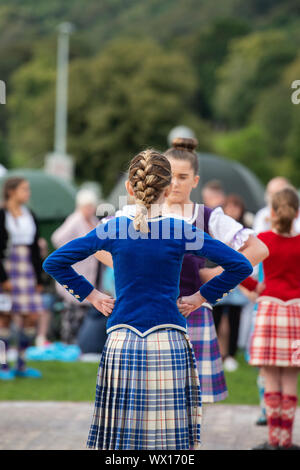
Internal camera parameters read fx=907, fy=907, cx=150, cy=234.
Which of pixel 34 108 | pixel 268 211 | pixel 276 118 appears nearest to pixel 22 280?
pixel 268 211

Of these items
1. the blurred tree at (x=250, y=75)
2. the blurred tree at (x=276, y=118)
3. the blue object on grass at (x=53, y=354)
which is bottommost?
the blue object on grass at (x=53, y=354)

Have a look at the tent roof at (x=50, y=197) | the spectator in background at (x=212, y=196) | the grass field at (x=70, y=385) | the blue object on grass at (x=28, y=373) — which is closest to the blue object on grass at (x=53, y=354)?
the grass field at (x=70, y=385)

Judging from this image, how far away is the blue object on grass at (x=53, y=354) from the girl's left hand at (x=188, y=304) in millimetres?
6780

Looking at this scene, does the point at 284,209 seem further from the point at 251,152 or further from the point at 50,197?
the point at 251,152

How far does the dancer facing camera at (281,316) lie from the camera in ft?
19.4

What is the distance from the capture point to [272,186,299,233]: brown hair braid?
593 cm

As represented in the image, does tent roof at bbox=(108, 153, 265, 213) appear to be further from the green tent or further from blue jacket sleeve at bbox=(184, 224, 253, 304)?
blue jacket sleeve at bbox=(184, 224, 253, 304)

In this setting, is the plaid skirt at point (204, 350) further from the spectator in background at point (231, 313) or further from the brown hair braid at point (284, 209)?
the spectator in background at point (231, 313)

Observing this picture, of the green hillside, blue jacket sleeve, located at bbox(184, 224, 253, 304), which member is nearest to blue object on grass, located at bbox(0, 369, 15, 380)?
blue jacket sleeve, located at bbox(184, 224, 253, 304)

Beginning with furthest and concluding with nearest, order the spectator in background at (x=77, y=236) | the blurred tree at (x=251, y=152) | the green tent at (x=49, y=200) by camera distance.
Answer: the blurred tree at (x=251, y=152) → the green tent at (x=49, y=200) → the spectator in background at (x=77, y=236)

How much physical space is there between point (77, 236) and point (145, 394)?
288 inches

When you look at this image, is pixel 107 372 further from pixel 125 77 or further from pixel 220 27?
pixel 220 27

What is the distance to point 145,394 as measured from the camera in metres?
4.04

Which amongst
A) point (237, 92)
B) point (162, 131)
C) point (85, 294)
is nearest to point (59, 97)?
point (162, 131)
